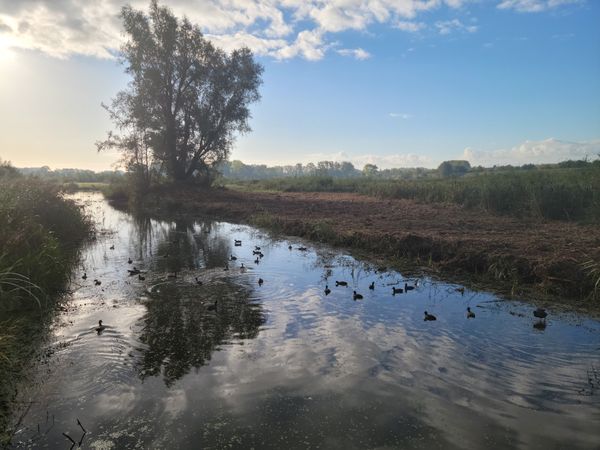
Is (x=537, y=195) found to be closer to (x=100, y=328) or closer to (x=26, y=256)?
(x=100, y=328)

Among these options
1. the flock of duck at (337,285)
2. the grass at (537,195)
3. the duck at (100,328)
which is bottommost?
the duck at (100,328)

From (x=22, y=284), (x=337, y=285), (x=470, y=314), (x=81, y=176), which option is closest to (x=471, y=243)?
(x=470, y=314)

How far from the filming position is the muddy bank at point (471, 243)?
9.35 metres

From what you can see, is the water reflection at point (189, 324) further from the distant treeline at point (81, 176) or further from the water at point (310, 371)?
the distant treeline at point (81, 176)

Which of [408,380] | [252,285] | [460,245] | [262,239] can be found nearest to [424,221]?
[460,245]

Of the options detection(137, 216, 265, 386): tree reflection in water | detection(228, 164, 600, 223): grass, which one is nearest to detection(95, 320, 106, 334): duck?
detection(137, 216, 265, 386): tree reflection in water

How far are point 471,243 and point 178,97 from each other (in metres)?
32.3

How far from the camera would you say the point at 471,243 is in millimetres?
11750

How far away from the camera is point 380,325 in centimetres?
763

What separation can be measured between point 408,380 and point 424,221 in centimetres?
1211

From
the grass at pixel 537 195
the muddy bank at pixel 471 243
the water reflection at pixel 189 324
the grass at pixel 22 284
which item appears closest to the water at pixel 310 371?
the water reflection at pixel 189 324

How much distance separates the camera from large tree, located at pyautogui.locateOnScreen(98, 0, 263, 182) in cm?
3512

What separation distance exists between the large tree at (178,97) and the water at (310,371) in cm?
2910

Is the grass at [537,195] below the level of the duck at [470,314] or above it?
above
